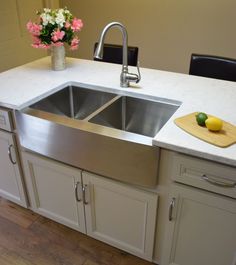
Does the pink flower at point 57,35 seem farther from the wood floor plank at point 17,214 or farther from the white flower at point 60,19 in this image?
the wood floor plank at point 17,214

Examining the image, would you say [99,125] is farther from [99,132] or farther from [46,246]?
[46,246]

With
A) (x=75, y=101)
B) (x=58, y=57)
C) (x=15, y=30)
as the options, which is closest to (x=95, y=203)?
(x=75, y=101)

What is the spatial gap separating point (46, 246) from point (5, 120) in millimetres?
832

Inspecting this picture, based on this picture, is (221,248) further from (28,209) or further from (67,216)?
(28,209)

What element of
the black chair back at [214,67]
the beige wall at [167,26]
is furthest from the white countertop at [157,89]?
the beige wall at [167,26]

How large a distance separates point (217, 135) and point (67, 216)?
1044 mm

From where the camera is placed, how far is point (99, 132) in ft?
3.97

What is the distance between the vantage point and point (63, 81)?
175 centimetres

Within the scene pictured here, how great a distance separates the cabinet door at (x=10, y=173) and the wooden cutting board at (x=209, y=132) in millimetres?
987

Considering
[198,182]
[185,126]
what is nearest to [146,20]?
[185,126]

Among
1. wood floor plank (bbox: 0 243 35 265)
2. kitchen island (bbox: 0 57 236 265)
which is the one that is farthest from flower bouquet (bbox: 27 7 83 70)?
wood floor plank (bbox: 0 243 35 265)

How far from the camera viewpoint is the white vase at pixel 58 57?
185 centimetres

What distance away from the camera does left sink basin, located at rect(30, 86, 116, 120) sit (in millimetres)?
1678

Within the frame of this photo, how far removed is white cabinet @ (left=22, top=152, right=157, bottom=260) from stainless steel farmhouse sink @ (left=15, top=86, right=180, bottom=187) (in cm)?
9
